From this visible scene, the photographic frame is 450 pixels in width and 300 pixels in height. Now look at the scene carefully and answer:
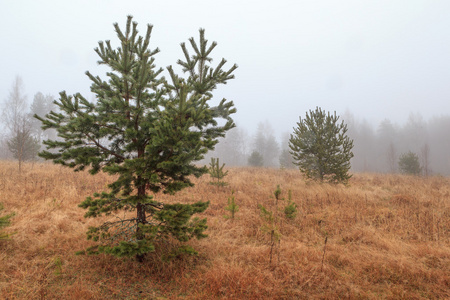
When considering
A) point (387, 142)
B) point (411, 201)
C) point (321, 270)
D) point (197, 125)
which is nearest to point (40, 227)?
point (197, 125)

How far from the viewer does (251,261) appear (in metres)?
3.72

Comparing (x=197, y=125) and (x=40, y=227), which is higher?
(x=197, y=125)

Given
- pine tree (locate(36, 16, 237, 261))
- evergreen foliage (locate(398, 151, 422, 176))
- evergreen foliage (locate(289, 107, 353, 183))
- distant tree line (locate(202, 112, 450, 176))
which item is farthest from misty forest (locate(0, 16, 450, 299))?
distant tree line (locate(202, 112, 450, 176))

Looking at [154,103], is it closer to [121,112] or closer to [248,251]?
[121,112]

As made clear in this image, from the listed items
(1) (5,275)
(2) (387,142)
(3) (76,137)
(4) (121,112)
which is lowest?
(1) (5,275)

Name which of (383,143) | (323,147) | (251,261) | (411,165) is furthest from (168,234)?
(383,143)

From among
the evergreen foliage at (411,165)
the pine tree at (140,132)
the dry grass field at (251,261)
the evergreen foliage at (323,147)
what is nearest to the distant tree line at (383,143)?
the evergreen foliage at (411,165)

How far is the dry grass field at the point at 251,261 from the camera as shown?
9.59 ft

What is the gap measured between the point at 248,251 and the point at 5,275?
384 centimetres

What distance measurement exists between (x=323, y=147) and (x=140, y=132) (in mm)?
9418

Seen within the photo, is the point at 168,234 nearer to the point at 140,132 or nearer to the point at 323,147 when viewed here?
the point at 140,132

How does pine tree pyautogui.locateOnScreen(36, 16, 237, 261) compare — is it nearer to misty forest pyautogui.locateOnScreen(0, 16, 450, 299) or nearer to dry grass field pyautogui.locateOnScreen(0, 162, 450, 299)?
misty forest pyautogui.locateOnScreen(0, 16, 450, 299)

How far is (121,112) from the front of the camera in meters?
3.49

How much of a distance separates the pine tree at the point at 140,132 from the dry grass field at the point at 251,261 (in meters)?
0.53
